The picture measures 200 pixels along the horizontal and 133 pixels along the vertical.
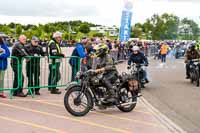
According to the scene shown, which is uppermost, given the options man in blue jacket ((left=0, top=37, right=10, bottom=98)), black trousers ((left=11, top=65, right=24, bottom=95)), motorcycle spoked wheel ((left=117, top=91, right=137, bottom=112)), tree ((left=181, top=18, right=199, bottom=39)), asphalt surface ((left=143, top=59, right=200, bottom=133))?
tree ((left=181, top=18, right=199, bottom=39))

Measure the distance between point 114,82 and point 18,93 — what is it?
10.6ft

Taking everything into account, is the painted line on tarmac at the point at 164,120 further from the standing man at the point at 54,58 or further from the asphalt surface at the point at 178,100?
the standing man at the point at 54,58

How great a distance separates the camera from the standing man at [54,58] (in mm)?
12961

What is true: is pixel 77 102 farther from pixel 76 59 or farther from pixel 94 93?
pixel 76 59

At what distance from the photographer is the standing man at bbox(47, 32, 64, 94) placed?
1296 centimetres

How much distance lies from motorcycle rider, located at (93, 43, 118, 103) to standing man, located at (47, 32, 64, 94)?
9.15 ft

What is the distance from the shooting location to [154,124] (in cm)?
914

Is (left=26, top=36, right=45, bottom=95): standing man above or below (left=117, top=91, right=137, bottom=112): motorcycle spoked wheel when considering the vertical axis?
above

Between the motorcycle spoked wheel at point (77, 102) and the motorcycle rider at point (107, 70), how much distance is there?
1.63 ft

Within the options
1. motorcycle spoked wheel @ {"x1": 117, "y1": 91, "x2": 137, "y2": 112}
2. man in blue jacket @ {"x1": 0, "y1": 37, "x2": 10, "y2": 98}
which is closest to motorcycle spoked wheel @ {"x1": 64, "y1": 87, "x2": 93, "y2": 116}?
motorcycle spoked wheel @ {"x1": 117, "y1": 91, "x2": 137, "y2": 112}

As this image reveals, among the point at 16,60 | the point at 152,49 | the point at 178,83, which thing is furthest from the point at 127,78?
the point at 152,49

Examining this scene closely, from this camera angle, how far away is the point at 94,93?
1006cm

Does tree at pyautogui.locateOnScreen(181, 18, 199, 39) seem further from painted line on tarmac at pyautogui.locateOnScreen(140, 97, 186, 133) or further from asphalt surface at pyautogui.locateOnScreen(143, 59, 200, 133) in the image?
painted line on tarmac at pyautogui.locateOnScreen(140, 97, 186, 133)

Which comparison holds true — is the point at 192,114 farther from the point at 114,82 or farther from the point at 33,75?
the point at 33,75
